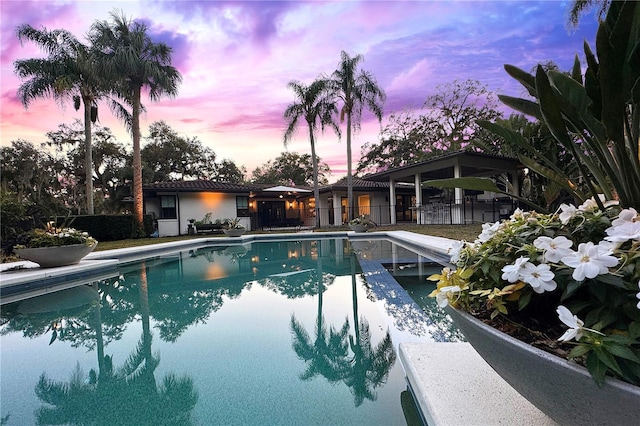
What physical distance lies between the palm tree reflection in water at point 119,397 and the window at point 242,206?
1713 cm

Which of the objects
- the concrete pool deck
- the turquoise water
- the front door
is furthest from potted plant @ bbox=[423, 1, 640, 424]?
the front door

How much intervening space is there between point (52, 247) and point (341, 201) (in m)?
17.1

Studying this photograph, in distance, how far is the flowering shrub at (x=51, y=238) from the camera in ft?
23.0

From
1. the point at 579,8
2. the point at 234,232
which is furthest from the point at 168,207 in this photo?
the point at 579,8

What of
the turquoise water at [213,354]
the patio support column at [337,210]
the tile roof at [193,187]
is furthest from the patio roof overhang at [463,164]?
the turquoise water at [213,354]

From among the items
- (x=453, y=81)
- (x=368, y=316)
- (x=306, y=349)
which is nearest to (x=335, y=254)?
(x=368, y=316)

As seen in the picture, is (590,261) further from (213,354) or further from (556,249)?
(213,354)

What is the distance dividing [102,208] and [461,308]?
30.1 m

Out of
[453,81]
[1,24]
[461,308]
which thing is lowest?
[461,308]

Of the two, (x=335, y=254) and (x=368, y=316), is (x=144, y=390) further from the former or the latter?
(x=335, y=254)

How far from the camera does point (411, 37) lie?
11.1 metres

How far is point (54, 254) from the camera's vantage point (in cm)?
703

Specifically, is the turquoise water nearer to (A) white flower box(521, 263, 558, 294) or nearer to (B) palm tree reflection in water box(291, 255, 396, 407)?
(B) palm tree reflection in water box(291, 255, 396, 407)

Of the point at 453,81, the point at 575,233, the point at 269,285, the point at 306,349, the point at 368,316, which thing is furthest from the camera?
the point at 453,81
